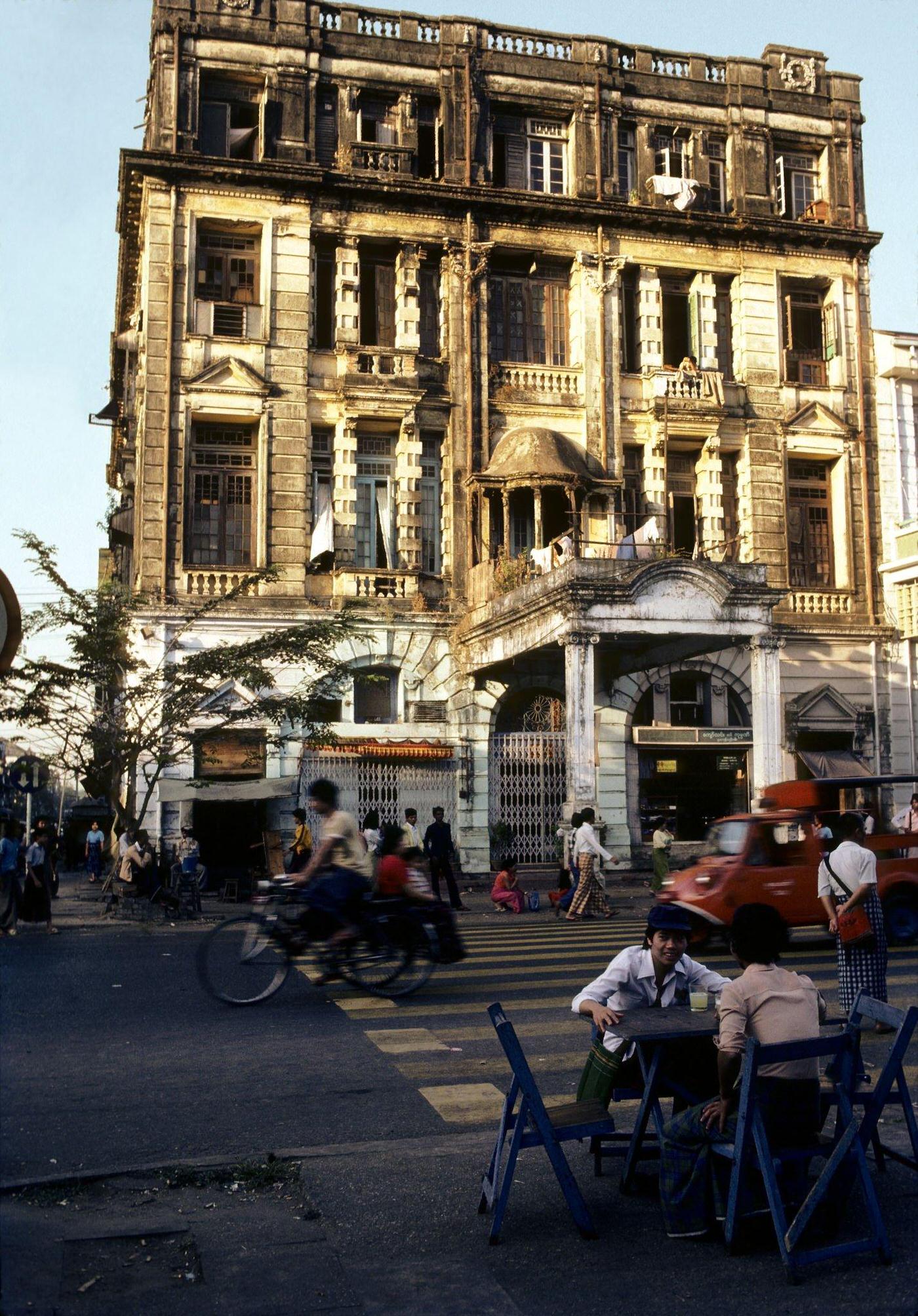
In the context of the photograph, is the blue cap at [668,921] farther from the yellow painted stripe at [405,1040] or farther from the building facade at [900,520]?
the building facade at [900,520]

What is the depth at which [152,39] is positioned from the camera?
28203mm

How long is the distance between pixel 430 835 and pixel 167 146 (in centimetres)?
1608

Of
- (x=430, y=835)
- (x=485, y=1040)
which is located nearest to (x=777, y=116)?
(x=430, y=835)

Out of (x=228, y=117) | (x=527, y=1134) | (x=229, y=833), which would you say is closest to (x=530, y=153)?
(x=228, y=117)

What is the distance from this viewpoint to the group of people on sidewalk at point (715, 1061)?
17.4 ft

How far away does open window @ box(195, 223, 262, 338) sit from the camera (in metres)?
27.9

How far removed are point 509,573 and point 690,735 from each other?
211 inches

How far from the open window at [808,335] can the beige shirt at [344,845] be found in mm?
22795

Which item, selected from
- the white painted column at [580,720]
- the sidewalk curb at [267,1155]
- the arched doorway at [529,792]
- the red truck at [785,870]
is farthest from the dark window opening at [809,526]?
the sidewalk curb at [267,1155]

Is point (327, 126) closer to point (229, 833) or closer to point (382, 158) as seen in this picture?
point (382, 158)

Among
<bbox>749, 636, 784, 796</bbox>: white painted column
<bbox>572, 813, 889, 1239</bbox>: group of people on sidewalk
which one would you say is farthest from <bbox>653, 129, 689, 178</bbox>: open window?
<bbox>572, 813, 889, 1239</bbox>: group of people on sidewalk

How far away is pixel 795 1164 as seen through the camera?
536 centimetres

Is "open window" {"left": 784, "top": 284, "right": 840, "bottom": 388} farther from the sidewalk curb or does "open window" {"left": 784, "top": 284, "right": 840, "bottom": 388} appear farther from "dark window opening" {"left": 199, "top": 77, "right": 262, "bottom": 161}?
the sidewalk curb

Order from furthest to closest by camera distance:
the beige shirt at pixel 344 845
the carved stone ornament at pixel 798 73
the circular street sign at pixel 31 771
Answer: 1. the carved stone ornament at pixel 798 73
2. the circular street sign at pixel 31 771
3. the beige shirt at pixel 344 845
